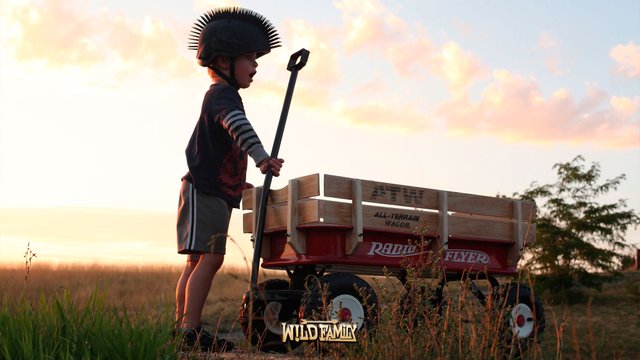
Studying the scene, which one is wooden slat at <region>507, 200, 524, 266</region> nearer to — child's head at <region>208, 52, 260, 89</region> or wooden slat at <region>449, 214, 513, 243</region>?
wooden slat at <region>449, 214, 513, 243</region>

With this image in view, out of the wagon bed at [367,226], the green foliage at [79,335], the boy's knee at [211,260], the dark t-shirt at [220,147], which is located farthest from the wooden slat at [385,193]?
the green foliage at [79,335]

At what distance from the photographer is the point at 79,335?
13.3 ft

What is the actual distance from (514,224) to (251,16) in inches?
145

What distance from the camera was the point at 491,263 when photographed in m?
7.81

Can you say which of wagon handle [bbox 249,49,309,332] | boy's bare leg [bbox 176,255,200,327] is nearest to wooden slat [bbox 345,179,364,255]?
wagon handle [bbox 249,49,309,332]

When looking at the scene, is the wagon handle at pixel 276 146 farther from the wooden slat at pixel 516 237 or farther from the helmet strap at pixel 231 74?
the wooden slat at pixel 516 237

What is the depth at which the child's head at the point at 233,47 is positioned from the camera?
19.0ft

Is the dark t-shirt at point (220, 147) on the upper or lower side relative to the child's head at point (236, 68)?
lower

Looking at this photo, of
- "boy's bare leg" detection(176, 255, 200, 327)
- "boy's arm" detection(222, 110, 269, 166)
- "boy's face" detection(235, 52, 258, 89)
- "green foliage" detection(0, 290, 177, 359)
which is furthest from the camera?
"boy's face" detection(235, 52, 258, 89)

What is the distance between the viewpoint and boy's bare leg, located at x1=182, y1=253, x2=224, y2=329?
5.39 m

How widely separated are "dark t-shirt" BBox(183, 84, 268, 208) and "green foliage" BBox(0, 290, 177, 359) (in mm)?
1419

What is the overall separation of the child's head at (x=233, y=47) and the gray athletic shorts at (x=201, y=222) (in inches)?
37.5

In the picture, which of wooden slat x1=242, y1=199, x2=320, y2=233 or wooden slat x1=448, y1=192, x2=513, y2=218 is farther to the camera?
wooden slat x1=448, y1=192, x2=513, y2=218

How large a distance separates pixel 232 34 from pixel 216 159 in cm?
98
